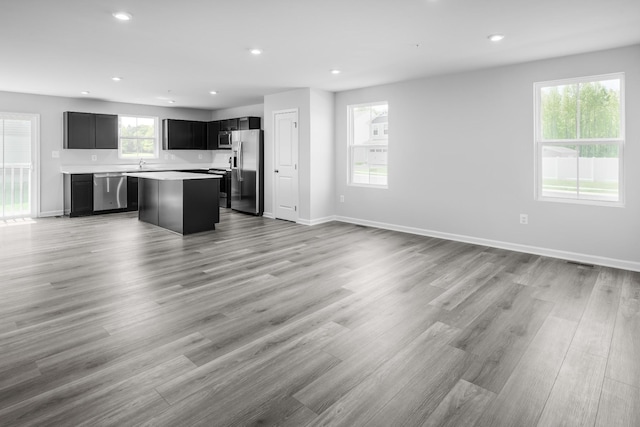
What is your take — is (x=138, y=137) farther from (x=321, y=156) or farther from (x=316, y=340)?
(x=316, y=340)

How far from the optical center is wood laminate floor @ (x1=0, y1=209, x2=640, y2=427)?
1.85 metres

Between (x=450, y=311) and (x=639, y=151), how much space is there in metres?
2.90

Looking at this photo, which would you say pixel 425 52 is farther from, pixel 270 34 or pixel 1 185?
pixel 1 185

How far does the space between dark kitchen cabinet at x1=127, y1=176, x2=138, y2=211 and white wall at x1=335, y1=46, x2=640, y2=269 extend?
4928 mm

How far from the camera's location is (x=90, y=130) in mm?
7848

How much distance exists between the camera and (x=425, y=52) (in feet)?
14.3

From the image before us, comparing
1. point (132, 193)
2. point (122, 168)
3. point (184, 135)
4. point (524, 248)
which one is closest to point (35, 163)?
point (122, 168)

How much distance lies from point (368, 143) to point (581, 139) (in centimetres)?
313

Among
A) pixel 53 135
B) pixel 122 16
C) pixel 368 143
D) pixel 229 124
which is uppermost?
pixel 229 124

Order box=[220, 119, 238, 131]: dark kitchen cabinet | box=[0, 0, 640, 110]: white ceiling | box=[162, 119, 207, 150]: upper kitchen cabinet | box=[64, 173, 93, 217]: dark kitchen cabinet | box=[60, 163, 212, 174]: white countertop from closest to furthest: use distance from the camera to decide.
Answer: box=[0, 0, 640, 110]: white ceiling < box=[64, 173, 93, 217]: dark kitchen cabinet < box=[60, 163, 212, 174]: white countertop < box=[220, 119, 238, 131]: dark kitchen cabinet < box=[162, 119, 207, 150]: upper kitchen cabinet

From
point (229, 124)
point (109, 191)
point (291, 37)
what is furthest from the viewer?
point (229, 124)

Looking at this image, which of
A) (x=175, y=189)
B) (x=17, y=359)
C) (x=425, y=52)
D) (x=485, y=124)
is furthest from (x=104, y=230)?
(x=485, y=124)

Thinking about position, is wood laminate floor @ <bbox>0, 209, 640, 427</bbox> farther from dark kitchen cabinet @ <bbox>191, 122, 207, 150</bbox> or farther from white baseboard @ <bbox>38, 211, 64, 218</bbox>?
dark kitchen cabinet @ <bbox>191, 122, 207, 150</bbox>

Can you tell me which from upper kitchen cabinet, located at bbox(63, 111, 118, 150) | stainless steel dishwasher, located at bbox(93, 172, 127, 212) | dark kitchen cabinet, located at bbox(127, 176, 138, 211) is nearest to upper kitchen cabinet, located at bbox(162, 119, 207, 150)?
upper kitchen cabinet, located at bbox(63, 111, 118, 150)
